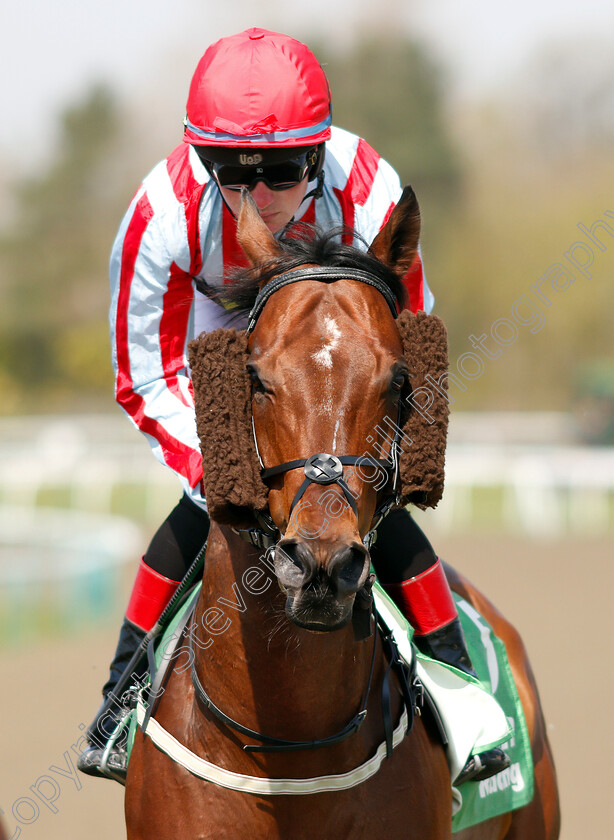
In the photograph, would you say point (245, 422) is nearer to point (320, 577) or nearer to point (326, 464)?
point (326, 464)

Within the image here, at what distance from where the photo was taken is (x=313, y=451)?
7.69ft

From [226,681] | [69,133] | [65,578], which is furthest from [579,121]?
[226,681]

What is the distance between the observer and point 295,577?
2197mm

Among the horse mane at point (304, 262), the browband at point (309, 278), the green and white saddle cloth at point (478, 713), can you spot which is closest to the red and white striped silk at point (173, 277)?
the horse mane at point (304, 262)

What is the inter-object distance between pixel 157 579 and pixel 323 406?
1214mm

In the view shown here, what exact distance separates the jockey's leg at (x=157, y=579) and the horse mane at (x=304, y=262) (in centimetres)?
87

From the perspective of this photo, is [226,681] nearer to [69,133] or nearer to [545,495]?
[545,495]

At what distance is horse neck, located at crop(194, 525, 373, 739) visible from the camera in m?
2.63

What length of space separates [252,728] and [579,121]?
44.3 metres

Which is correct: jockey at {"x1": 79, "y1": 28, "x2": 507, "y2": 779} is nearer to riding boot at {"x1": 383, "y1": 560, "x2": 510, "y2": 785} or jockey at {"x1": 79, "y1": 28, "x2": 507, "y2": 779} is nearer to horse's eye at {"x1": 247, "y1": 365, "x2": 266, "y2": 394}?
riding boot at {"x1": 383, "y1": 560, "x2": 510, "y2": 785}

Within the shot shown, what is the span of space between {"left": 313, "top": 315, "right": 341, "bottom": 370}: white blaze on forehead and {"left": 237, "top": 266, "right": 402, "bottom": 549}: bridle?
18 centimetres

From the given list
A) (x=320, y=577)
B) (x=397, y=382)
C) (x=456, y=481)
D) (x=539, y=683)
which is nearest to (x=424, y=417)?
(x=397, y=382)

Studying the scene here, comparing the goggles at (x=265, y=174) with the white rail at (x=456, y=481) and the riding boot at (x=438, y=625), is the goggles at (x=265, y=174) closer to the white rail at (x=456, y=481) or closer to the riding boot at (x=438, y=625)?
the riding boot at (x=438, y=625)

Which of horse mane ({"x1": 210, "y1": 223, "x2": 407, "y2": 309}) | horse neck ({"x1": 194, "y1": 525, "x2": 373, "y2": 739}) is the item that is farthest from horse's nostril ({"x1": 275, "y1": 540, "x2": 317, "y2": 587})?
horse mane ({"x1": 210, "y1": 223, "x2": 407, "y2": 309})
